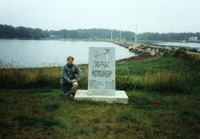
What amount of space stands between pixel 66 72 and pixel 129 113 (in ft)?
8.74

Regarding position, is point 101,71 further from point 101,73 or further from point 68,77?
point 68,77

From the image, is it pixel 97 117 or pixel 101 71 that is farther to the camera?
pixel 101 71

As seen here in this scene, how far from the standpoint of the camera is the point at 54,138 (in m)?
3.71

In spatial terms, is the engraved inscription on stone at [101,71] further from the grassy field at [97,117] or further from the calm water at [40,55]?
the calm water at [40,55]

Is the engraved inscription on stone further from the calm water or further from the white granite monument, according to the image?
the calm water

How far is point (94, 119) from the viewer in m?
4.76

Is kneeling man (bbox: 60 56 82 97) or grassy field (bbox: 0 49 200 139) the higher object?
kneeling man (bbox: 60 56 82 97)

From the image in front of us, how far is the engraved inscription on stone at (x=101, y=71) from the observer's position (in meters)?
6.57

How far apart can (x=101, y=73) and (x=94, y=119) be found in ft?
7.30

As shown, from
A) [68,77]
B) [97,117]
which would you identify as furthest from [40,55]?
[97,117]

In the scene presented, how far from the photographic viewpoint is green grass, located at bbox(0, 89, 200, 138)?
13.0 feet

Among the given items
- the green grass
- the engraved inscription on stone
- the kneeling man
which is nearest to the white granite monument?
the engraved inscription on stone

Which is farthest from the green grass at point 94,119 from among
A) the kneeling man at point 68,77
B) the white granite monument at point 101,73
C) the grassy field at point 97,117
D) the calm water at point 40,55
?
the calm water at point 40,55

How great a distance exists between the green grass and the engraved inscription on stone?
72 cm
